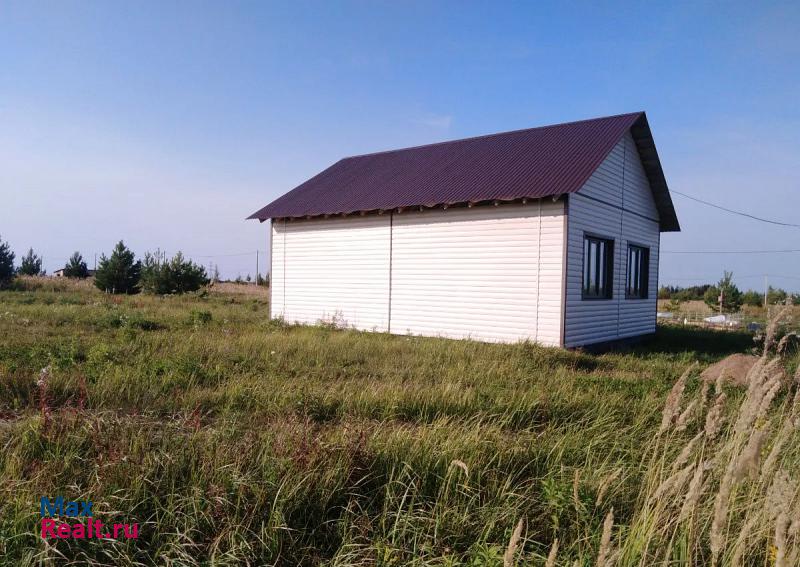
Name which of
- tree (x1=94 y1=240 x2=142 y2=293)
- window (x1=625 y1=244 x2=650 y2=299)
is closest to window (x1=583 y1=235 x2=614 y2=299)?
window (x1=625 y1=244 x2=650 y2=299)

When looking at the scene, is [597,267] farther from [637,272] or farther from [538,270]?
[637,272]

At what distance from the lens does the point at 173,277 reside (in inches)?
1104

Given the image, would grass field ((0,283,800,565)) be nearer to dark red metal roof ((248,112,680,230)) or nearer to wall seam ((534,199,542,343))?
wall seam ((534,199,542,343))

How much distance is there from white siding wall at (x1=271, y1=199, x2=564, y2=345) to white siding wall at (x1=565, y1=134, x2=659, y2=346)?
579 millimetres

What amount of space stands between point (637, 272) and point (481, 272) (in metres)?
5.57

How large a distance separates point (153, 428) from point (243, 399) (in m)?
1.32

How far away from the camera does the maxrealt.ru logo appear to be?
2.57 metres

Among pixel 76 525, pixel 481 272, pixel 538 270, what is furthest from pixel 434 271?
pixel 76 525

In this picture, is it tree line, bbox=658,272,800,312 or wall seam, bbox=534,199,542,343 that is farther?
tree line, bbox=658,272,800,312

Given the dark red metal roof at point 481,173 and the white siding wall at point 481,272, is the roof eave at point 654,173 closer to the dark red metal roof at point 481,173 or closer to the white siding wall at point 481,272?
the dark red metal roof at point 481,173

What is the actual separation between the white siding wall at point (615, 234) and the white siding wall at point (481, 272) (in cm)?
47

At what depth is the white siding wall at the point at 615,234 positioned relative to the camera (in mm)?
11453

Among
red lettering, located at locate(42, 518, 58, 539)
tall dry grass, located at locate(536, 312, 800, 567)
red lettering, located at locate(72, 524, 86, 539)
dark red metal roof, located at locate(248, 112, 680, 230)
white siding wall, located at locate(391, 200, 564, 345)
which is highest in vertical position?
dark red metal roof, located at locate(248, 112, 680, 230)

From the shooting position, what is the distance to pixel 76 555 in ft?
8.16
